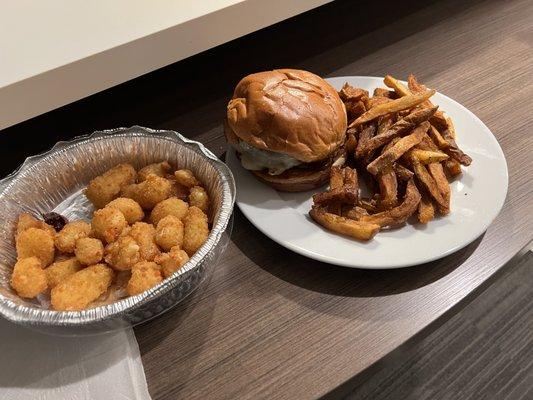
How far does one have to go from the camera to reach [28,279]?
84 cm

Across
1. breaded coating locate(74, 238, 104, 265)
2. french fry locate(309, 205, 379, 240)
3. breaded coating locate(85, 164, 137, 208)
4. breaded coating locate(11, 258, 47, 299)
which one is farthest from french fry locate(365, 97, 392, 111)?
breaded coating locate(11, 258, 47, 299)

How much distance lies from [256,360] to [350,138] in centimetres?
55

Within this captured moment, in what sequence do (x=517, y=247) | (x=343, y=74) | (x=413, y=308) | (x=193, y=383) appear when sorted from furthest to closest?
(x=343, y=74) < (x=517, y=247) < (x=413, y=308) < (x=193, y=383)

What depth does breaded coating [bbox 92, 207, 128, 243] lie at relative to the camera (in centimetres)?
91

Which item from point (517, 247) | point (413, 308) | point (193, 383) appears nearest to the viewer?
point (193, 383)

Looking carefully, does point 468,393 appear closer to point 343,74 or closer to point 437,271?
point 437,271

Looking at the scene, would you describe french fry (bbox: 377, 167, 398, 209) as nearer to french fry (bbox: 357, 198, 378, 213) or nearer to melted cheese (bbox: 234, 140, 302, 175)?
french fry (bbox: 357, 198, 378, 213)

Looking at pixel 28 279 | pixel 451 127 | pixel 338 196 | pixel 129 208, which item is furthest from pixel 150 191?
pixel 451 127

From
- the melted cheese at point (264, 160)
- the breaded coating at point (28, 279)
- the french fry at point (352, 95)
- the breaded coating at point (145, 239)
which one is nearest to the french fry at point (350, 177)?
the melted cheese at point (264, 160)

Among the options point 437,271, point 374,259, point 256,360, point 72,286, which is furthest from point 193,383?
point 437,271

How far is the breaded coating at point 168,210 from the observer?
956 mm

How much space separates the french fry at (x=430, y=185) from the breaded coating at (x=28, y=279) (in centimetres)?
78

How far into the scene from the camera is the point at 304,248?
3.19 ft

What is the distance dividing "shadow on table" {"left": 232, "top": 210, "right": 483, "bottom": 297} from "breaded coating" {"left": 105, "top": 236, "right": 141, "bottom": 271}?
0.82 ft
